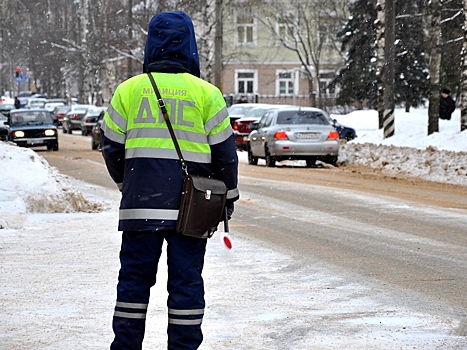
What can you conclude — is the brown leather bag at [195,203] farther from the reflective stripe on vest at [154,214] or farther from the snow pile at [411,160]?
the snow pile at [411,160]

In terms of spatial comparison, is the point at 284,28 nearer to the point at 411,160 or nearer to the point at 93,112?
the point at 93,112

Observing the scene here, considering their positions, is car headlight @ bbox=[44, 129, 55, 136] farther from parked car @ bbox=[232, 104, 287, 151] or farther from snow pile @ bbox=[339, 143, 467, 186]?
snow pile @ bbox=[339, 143, 467, 186]

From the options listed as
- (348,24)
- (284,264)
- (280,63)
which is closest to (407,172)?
(284,264)

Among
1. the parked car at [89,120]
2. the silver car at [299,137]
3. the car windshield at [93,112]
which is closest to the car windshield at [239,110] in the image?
the silver car at [299,137]

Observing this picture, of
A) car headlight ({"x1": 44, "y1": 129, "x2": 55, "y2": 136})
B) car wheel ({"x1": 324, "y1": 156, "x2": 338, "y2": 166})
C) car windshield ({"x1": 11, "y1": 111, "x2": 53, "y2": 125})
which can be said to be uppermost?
car windshield ({"x1": 11, "y1": 111, "x2": 53, "y2": 125})

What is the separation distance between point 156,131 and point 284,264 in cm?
450

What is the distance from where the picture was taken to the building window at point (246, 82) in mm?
77188

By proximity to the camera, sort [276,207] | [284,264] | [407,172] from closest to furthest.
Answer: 1. [284,264]
2. [276,207]
3. [407,172]

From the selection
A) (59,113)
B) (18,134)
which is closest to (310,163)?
(18,134)

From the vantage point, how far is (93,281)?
8703 mm

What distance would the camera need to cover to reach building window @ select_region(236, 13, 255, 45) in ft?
229

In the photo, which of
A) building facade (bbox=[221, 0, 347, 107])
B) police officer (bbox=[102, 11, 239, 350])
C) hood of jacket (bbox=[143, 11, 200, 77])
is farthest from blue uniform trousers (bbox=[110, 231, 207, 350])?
building facade (bbox=[221, 0, 347, 107])

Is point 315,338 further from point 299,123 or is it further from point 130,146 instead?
point 299,123

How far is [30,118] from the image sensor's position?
37656 mm
